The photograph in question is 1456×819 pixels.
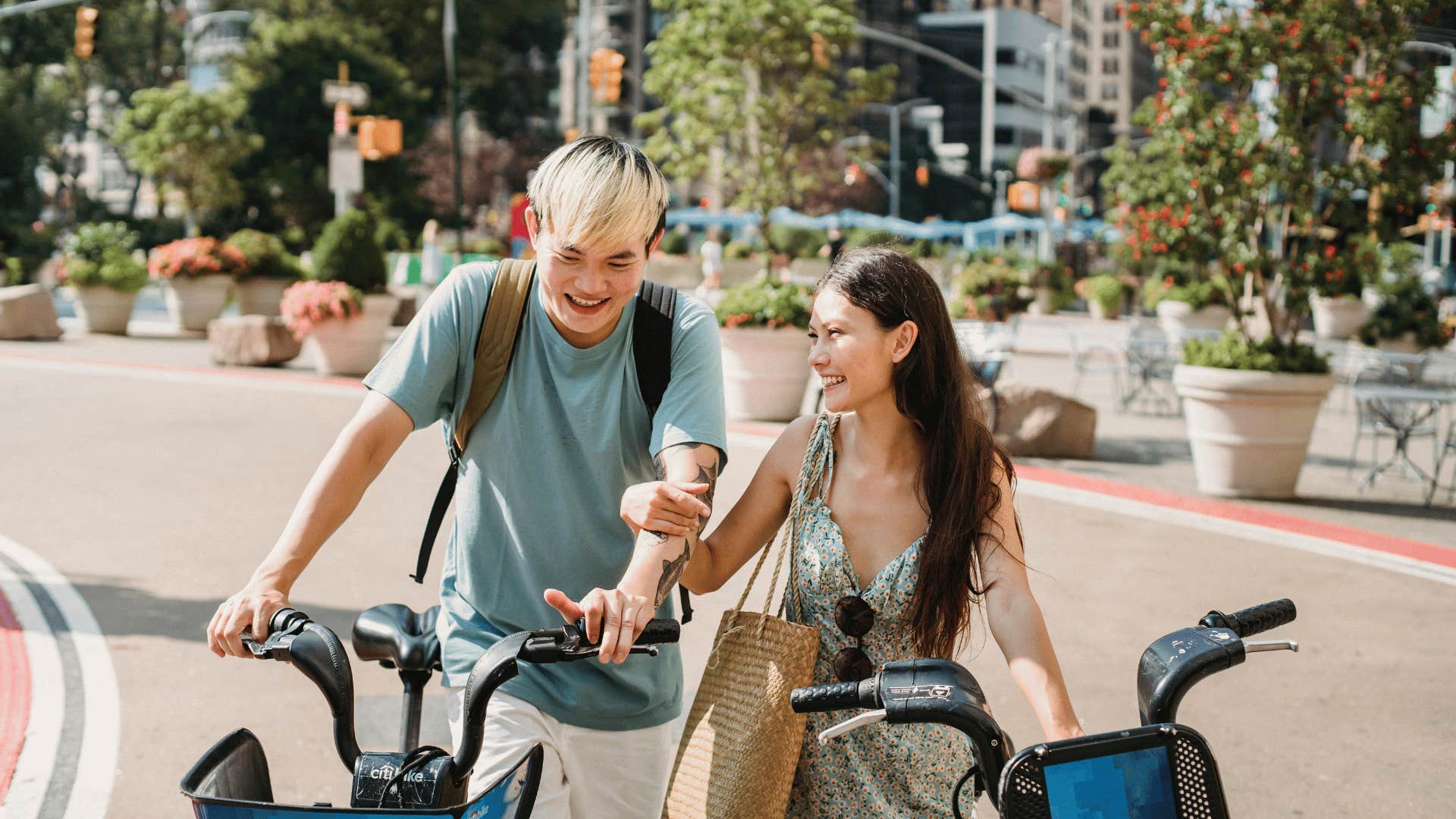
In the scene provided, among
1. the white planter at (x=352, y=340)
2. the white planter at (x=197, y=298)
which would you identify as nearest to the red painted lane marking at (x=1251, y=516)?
the white planter at (x=352, y=340)

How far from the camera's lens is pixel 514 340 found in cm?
250

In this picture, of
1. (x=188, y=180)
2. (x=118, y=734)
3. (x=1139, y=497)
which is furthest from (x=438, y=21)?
(x=118, y=734)

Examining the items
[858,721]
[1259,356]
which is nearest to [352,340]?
[1259,356]

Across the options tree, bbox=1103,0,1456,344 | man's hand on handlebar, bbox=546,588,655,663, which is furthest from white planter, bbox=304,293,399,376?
man's hand on handlebar, bbox=546,588,655,663

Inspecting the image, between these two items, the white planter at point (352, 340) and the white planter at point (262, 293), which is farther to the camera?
the white planter at point (262, 293)

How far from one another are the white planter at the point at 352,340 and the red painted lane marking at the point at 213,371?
202 millimetres

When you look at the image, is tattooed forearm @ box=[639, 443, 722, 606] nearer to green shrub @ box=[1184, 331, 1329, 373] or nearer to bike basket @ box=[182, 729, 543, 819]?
bike basket @ box=[182, 729, 543, 819]

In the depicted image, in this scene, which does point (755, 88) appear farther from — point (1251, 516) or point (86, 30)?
point (1251, 516)

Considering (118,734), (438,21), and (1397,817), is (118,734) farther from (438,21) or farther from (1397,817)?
(438,21)

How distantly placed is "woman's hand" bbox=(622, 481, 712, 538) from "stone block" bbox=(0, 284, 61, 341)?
70.7ft

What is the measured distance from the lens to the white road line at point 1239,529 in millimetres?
8250

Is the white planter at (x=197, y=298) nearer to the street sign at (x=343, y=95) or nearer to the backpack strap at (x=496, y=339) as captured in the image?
the street sign at (x=343, y=95)

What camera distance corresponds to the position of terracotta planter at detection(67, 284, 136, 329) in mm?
22875

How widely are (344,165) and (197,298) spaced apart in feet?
10.6
